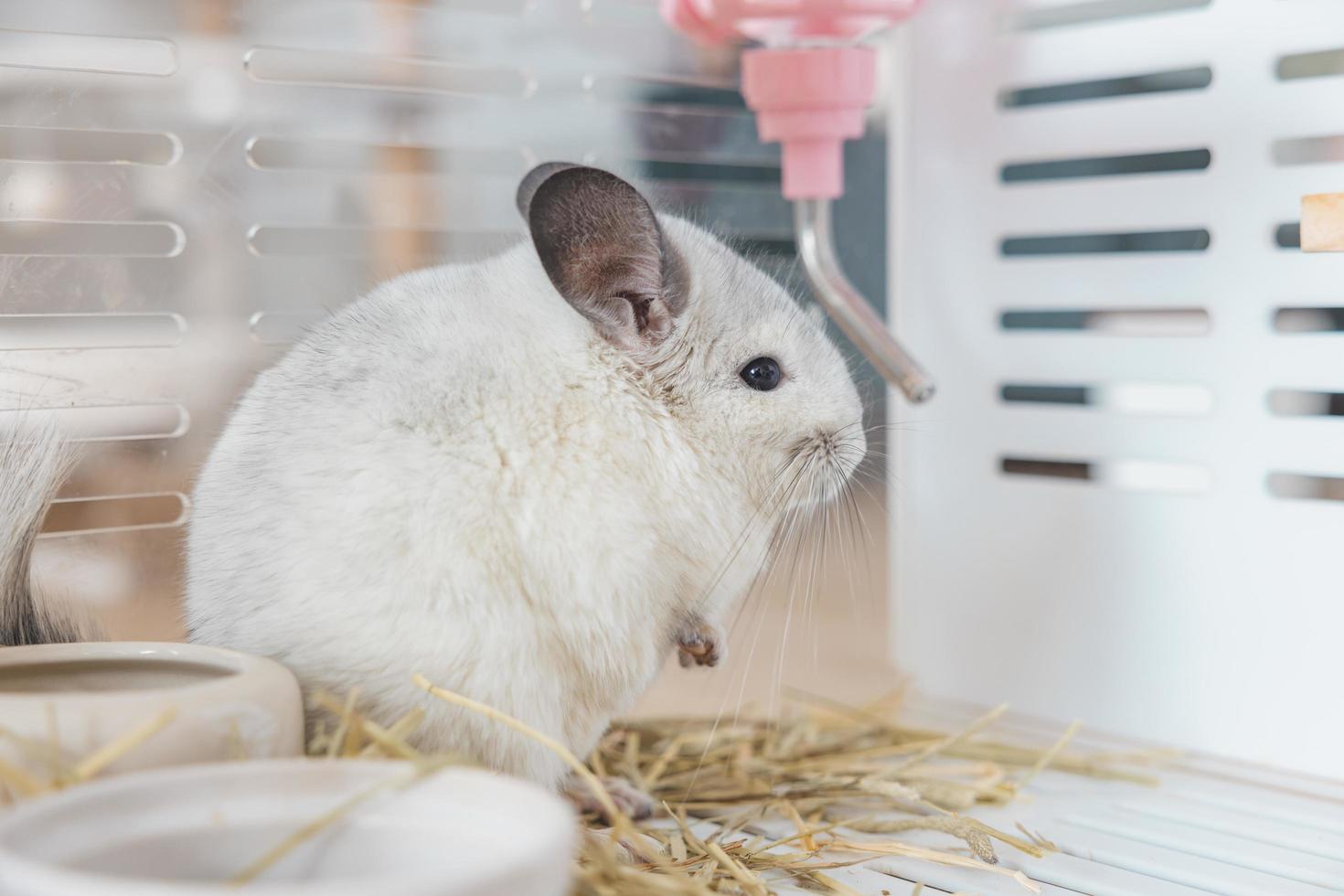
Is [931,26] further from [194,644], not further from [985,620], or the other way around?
[194,644]

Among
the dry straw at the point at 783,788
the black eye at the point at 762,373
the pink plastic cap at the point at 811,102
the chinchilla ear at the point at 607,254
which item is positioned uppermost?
the pink plastic cap at the point at 811,102

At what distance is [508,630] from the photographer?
893mm

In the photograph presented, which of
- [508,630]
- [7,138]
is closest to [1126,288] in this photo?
[508,630]

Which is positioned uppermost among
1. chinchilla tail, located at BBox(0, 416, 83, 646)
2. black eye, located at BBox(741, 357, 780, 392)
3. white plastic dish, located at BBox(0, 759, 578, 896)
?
black eye, located at BBox(741, 357, 780, 392)

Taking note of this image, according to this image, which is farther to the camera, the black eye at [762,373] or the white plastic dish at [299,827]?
the black eye at [762,373]

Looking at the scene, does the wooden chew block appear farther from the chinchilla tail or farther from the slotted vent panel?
the chinchilla tail

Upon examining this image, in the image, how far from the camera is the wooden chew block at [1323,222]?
3.38 ft

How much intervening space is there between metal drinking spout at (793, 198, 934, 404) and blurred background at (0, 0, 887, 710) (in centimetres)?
4

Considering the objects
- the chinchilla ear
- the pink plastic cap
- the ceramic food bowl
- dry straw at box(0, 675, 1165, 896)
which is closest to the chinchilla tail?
the ceramic food bowl

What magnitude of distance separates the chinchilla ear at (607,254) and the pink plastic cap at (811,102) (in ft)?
1.16

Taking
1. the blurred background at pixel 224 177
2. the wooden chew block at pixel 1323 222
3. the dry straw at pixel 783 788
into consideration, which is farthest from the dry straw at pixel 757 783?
the wooden chew block at pixel 1323 222

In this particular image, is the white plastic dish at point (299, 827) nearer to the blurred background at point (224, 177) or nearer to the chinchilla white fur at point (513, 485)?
the chinchilla white fur at point (513, 485)

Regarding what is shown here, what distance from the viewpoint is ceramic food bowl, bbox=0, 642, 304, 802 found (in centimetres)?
71

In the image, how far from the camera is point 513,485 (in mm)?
910
